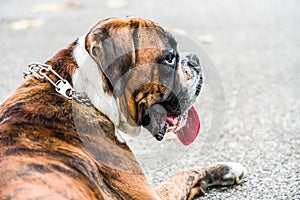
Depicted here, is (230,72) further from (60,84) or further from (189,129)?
(60,84)

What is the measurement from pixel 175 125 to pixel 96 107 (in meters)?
0.64

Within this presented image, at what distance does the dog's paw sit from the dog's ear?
113 cm

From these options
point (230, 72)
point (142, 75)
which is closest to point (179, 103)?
point (142, 75)

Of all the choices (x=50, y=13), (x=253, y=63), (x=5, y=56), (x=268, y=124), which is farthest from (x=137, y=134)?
(x=50, y=13)

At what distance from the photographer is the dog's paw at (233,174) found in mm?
3865

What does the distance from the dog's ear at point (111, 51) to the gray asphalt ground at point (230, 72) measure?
1099 mm

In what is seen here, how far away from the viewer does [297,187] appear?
148 inches

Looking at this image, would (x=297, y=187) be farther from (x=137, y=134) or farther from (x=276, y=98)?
(x=276, y=98)

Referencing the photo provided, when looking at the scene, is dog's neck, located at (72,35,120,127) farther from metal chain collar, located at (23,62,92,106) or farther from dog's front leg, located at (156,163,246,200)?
dog's front leg, located at (156,163,246,200)

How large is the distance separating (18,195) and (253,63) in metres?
4.44

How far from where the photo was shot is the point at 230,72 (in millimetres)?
6266

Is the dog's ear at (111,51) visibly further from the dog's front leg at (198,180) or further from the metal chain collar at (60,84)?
the dog's front leg at (198,180)

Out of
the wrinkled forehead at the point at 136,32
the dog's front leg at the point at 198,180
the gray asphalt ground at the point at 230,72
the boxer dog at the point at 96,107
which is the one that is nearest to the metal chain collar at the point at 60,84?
the boxer dog at the point at 96,107

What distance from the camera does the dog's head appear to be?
10.0 ft
